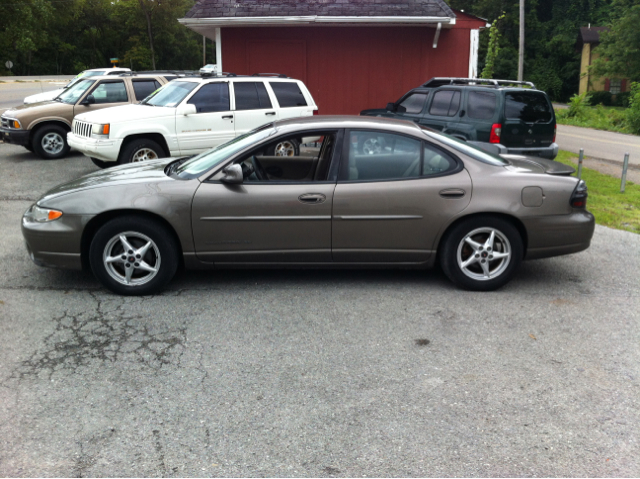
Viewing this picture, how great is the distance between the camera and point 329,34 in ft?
55.0

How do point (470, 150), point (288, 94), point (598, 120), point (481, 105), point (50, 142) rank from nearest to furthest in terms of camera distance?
1. point (470, 150)
2. point (481, 105)
3. point (288, 94)
4. point (50, 142)
5. point (598, 120)

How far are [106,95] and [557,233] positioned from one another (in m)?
10.9

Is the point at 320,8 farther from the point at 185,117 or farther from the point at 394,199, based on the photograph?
the point at 394,199

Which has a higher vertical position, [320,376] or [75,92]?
[75,92]

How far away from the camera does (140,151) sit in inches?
439

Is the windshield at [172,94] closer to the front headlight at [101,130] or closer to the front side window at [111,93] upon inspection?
the front headlight at [101,130]

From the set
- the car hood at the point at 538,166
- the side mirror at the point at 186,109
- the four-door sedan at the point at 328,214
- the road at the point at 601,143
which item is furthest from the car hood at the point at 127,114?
the road at the point at 601,143

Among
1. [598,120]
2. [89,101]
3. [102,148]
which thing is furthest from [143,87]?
[598,120]

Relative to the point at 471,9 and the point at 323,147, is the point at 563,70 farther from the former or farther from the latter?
the point at 323,147

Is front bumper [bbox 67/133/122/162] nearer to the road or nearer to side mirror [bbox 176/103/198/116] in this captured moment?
side mirror [bbox 176/103/198/116]

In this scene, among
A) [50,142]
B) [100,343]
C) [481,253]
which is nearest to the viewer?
[100,343]

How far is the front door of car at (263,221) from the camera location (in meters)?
5.65

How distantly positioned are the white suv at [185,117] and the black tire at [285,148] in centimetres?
529

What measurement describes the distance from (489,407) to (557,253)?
101 inches
